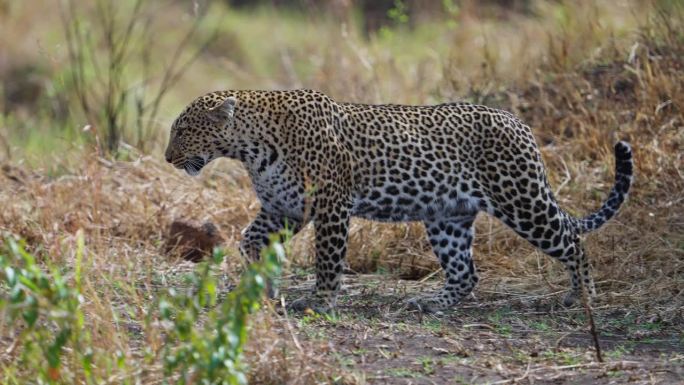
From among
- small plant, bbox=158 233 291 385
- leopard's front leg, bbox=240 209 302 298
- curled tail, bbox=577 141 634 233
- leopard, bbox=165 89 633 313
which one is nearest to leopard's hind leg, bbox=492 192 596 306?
leopard, bbox=165 89 633 313

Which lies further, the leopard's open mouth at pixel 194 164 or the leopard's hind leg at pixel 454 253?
A: the leopard's hind leg at pixel 454 253

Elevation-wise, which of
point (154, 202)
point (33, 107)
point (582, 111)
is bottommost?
point (33, 107)

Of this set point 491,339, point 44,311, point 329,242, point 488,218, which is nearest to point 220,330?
point 44,311

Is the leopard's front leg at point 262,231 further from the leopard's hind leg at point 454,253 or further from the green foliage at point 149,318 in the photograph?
the green foliage at point 149,318

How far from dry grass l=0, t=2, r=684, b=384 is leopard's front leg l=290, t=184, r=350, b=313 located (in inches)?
11.9

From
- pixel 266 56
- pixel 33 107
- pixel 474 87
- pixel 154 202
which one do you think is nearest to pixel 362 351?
pixel 154 202

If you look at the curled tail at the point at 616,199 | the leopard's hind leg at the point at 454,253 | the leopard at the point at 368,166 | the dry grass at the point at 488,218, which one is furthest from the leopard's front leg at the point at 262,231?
the curled tail at the point at 616,199

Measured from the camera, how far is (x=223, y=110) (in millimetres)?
8133

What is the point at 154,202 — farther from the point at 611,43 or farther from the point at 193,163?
the point at 611,43

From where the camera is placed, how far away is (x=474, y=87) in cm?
1207

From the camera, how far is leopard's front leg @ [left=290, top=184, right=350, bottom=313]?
8.03 m

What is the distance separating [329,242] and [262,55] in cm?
1171

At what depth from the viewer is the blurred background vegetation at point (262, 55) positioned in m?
12.1

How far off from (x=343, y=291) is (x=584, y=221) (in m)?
1.64
